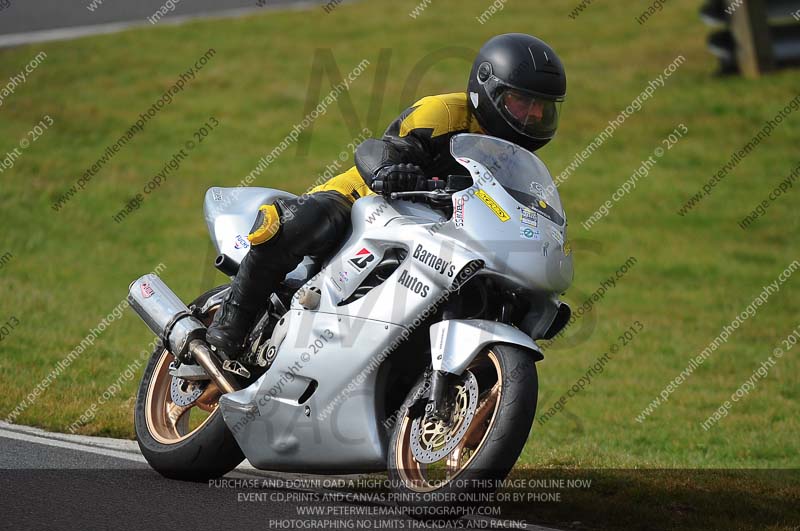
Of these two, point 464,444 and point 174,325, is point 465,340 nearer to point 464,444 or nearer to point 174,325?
point 464,444

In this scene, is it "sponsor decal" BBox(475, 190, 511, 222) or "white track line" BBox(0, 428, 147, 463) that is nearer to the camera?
"sponsor decal" BBox(475, 190, 511, 222)

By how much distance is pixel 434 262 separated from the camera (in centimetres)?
534

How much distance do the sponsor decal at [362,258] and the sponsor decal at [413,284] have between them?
261mm

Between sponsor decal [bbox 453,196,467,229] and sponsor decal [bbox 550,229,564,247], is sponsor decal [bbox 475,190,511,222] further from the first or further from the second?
sponsor decal [bbox 550,229,564,247]

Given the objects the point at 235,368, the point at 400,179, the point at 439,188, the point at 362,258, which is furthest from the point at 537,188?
the point at 235,368

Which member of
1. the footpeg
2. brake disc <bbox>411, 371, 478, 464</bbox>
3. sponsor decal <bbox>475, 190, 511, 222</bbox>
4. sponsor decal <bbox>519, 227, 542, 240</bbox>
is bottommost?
the footpeg

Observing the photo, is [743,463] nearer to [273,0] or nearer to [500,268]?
[500,268]

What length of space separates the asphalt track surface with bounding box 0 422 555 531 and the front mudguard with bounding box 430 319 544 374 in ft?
2.26

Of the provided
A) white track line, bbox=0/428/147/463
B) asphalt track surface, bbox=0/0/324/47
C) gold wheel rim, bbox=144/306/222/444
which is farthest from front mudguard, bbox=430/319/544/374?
asphalt track surface, bbox=0/0/324/47

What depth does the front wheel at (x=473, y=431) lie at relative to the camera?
16.1 feet

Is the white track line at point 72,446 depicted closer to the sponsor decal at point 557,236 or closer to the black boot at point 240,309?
the black boot at point 240,309

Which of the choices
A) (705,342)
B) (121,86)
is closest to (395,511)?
(705,342)

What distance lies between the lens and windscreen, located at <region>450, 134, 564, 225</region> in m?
5.54

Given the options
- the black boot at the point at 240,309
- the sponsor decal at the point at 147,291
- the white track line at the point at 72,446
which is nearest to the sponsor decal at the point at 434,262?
the black boot at the point at 240,309
